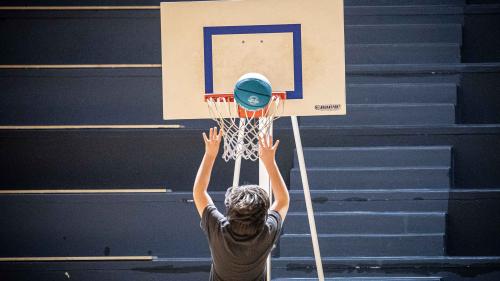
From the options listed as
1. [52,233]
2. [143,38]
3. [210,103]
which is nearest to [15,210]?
[52,233]

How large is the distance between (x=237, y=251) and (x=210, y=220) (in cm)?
15

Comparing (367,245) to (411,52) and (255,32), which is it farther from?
(255,32)

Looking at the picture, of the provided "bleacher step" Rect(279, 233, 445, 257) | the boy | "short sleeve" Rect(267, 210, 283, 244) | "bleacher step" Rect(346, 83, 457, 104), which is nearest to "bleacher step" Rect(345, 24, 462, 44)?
"bleacher step" Rect(346, 83, 457, 104)

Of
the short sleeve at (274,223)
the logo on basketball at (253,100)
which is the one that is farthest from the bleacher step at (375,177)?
the short sleeve at (274,223)

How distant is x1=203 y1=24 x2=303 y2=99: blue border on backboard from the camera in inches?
117

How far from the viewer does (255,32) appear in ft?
9.86

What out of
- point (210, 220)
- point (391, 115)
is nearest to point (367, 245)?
point (391, 115)

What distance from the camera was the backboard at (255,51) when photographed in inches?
117

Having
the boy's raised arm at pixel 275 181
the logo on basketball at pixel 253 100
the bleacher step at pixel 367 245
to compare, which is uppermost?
the logo on basketball at pixel 253 100

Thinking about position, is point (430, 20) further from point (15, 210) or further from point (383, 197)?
point (15, 210)

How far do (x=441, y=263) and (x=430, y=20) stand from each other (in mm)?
1523

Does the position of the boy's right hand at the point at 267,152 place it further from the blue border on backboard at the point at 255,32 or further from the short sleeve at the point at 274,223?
the blue border on backboard at the point at 255,32

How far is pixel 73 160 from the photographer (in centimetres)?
436

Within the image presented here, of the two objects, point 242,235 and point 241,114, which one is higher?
point 241,114
